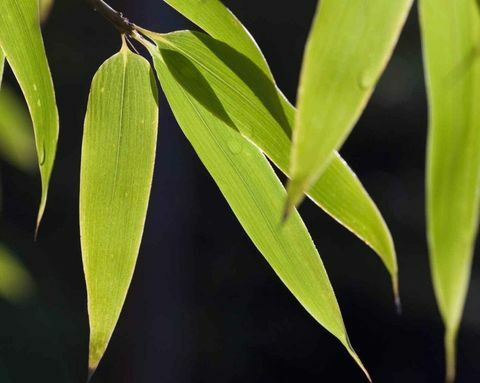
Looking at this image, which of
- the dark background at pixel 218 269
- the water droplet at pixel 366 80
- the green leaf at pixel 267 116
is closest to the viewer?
the water droplet at pixel 366 80

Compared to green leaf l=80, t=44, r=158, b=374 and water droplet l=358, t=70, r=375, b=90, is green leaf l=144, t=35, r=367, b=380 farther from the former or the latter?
water droplet l=358, t=70, r=375, b=90

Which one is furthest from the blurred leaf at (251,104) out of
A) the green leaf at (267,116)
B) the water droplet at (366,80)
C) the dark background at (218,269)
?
the dark background at (218,269)

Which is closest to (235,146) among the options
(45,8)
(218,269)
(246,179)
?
(246,179)

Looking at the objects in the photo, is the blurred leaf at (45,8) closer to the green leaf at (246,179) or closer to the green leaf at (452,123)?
the green leaf at (246,179)

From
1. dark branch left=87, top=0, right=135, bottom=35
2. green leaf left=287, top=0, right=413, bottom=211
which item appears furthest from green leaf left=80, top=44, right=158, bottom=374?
green leaf left=287, top=0, right=413, bottom=211

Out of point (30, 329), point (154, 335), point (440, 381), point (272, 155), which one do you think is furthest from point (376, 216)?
point (440, 381)

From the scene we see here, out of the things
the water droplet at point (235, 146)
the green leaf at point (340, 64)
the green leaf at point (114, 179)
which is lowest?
the green leaf at point (114, 179)

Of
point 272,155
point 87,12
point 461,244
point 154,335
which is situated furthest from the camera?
point 87,12

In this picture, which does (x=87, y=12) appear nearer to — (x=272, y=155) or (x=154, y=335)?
(x=154, y=335)
